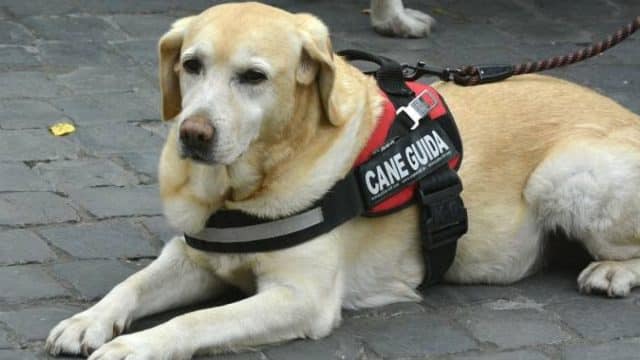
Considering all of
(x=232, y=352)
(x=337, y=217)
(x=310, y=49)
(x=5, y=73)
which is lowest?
(x=5, y=73)

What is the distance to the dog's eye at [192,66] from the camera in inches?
184

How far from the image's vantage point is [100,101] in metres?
7.29

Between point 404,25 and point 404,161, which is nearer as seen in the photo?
point 404,161

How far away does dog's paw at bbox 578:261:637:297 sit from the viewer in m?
5.37

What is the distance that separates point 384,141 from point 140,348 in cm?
113

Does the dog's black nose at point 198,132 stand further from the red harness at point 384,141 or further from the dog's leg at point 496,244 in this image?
the dog's leg at point 496,244

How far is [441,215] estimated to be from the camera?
514cm

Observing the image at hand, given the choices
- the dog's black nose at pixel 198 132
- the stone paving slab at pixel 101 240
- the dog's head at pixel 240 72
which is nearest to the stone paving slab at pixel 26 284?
the stone paving slab at pixel 101 240

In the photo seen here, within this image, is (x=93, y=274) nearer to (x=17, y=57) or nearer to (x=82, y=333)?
(x=82, y=333)

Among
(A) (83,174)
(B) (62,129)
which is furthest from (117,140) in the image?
(A) (83,174)

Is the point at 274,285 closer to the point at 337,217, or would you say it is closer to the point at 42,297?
the point at 337,217

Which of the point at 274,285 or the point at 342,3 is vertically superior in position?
the point at 274,285

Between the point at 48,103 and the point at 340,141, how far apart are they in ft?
8.52

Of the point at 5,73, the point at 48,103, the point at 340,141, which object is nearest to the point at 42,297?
the point at 340,141
